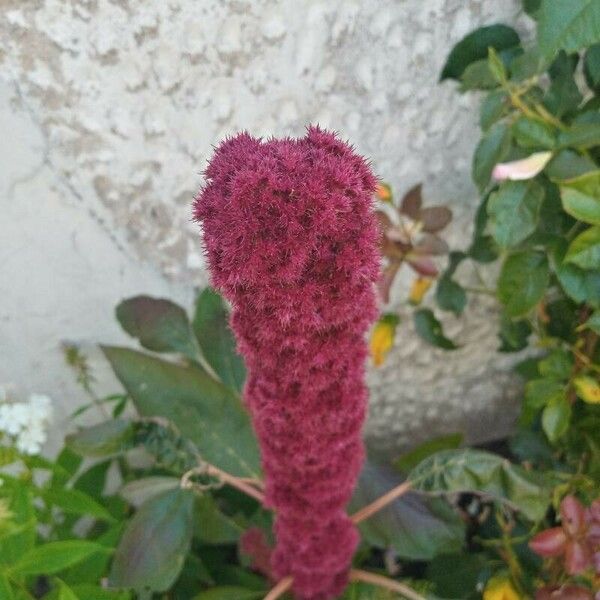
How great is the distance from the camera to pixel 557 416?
2.90 ft

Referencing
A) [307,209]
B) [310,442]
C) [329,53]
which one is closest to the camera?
[307,209]

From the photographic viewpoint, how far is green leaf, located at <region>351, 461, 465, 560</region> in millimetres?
942

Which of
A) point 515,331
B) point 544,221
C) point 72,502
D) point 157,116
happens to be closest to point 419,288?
point 515,331

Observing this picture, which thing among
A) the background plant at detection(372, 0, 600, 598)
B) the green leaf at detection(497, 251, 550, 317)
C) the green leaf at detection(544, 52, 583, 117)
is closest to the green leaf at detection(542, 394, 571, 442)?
the background plant at detection(372, 0, 600, 598)

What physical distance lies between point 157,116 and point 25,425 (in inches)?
17.5

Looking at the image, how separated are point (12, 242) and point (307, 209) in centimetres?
67

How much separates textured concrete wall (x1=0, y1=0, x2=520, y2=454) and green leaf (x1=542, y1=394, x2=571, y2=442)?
1.27 feet

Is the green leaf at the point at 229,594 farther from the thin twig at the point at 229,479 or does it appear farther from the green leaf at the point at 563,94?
the green leaf at the point at 563,94

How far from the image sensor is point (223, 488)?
1.23 m

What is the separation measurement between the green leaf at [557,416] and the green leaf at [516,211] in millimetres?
252

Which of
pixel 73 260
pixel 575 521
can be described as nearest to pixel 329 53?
Answer: pixel 73 260

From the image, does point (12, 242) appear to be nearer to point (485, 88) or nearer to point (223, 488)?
point (223, 488)

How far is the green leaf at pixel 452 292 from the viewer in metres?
1.07

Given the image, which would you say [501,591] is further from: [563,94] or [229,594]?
[563,94]
